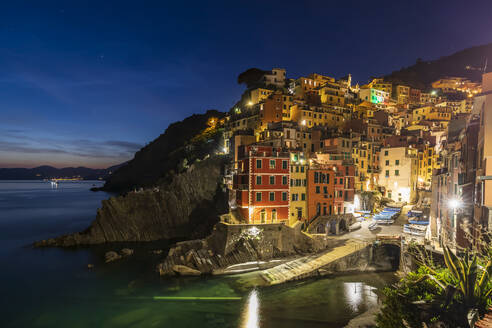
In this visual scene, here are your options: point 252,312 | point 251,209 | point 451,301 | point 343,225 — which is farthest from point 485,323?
point 343,225

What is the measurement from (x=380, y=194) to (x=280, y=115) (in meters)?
28.3

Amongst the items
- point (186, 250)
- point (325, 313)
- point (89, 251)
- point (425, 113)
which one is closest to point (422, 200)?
point (425, 113)

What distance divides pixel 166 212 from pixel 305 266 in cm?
3435

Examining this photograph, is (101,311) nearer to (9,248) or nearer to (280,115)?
(9,248)

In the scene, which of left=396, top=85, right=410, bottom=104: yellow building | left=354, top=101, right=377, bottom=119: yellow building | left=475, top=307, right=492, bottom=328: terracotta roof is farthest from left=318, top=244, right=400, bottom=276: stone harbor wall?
left=396, top=85, right=410, bottom=104: yellow building

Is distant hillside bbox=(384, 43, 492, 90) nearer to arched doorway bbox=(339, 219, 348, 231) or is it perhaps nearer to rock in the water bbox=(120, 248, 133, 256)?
arched doorway bbox=(339, 219, 348, 231)

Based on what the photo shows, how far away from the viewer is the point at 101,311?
87.1 ft

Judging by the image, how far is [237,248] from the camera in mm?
35312

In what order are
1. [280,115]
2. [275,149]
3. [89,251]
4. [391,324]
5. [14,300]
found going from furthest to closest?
[280,115], [89,251], [275,149], [14,300], [391,324]

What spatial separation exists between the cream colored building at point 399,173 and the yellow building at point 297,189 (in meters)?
24.9

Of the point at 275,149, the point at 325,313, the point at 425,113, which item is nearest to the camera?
the point at 325,313

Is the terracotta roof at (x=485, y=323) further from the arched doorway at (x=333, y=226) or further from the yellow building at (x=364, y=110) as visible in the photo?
the yellow building at (x=364, y=110)

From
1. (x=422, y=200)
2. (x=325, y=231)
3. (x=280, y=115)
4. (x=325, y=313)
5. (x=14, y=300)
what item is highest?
(x=280, y=115)

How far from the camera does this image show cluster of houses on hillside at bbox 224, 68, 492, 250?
68.5ft
